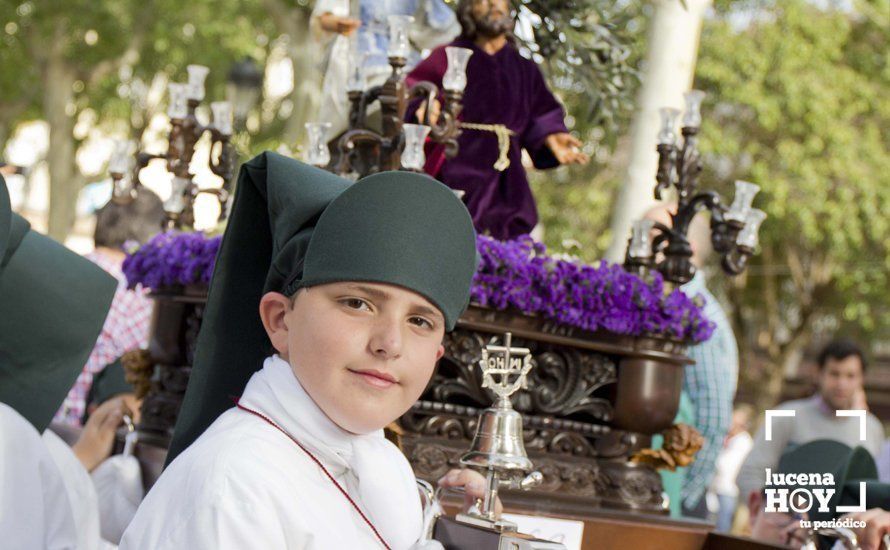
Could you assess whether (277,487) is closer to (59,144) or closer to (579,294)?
(579,294)

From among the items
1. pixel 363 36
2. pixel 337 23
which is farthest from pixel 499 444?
pixel 363 36

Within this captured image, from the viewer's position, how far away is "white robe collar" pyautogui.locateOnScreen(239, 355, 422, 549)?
2.91 m

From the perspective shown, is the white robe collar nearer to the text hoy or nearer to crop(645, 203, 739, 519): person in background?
the text hoy

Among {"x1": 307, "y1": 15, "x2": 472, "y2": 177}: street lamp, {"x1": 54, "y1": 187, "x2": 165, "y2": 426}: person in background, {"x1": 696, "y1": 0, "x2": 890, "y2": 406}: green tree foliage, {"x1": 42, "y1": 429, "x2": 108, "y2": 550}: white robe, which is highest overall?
{"x1": 696, "y1": 0, "x2": 890, "y2": 406}: green tree foliage

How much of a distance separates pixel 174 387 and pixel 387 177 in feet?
8.33

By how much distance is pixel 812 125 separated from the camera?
2266 cm

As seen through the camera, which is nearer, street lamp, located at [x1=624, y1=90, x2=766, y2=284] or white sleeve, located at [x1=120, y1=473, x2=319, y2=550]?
white sleeve, located at [x1=120, y1=473, x2=319, y2=550]

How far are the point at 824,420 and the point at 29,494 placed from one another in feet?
15.2

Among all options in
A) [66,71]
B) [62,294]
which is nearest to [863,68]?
[66,71]

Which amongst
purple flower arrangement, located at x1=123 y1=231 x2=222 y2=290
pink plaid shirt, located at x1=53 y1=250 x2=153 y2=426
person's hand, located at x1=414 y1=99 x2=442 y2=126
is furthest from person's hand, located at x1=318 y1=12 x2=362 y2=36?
pink plaid shirt, located at x1=53 y1=250 x2=153 y2=426

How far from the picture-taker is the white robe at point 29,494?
3.69 metres

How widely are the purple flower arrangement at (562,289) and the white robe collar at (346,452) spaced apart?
5.09 feet

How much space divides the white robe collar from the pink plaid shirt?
393 cm

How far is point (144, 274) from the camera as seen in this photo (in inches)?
209
